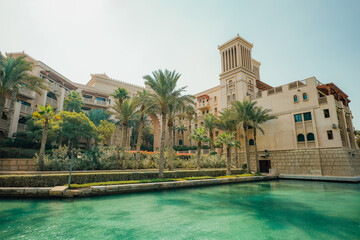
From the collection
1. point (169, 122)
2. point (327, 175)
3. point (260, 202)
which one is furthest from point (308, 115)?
point (260, 202)

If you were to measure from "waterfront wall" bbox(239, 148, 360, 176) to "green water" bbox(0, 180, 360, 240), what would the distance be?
56.1 ft

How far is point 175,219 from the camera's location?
753cm

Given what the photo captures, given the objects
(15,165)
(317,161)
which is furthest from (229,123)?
(15,165)

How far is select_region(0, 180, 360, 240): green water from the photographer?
595 cm

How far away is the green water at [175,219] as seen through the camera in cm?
595

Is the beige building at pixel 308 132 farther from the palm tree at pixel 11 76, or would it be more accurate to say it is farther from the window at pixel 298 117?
the palm tree at pixel 11 76

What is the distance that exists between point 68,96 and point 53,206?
35245 millimetres

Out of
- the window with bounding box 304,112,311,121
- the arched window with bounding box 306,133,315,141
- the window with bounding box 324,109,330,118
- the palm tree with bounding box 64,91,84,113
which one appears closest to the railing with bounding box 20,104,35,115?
the palm tree with bounding box 64,91,84,113

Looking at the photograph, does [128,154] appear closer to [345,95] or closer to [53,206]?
[53,206]

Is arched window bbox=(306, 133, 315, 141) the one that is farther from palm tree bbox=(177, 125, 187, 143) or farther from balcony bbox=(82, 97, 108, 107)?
balcony bbox=(82, 97, 108, 107)

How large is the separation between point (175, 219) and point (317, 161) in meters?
26.0

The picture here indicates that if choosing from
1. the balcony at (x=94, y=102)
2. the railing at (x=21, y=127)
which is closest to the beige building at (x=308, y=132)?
the balcony at (x=94, y=102)

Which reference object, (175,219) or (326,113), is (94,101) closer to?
(175,219)

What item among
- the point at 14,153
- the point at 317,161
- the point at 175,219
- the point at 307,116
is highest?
the point at 307,116
